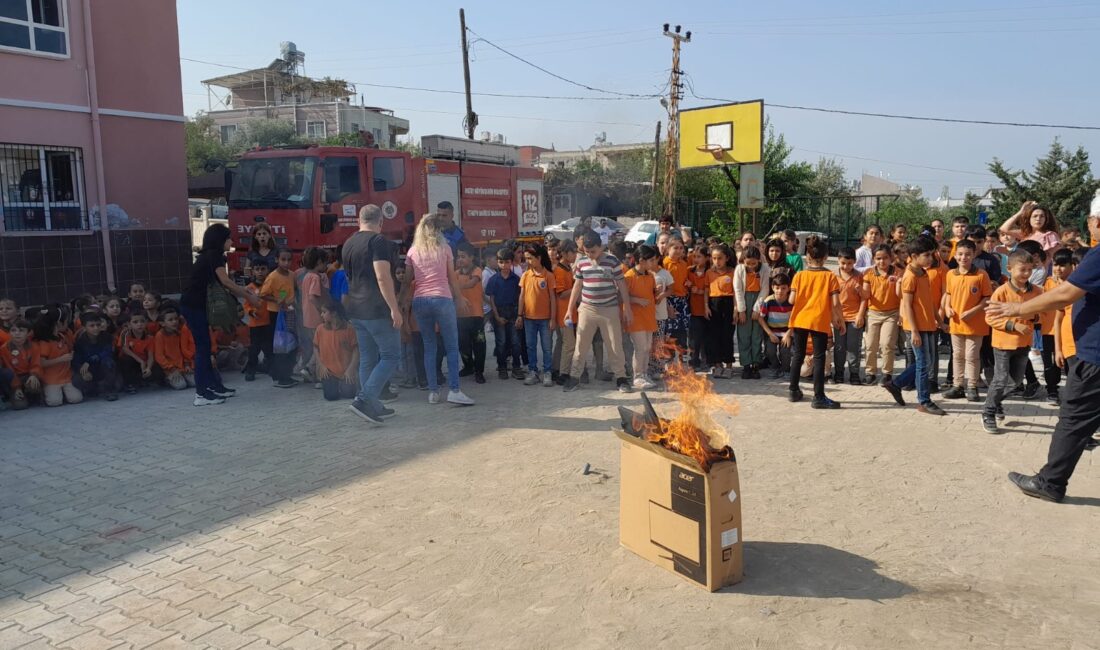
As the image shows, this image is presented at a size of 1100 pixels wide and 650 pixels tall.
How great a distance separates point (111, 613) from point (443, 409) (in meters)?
4.14

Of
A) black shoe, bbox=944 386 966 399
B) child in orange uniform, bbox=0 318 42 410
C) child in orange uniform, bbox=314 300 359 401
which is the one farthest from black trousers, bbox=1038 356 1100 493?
child in orange uniform, bbox=0 318 42 410

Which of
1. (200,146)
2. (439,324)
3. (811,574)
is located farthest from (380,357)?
(200,146)

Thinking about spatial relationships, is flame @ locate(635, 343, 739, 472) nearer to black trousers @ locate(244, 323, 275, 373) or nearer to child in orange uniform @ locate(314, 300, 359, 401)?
child in orange uniform @ locate(314, 300, 359, 401)

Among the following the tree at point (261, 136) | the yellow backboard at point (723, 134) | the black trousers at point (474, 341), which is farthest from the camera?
the tree at point (261, 136)

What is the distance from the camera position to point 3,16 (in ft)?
43.6

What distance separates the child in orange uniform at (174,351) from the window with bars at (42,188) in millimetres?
6736

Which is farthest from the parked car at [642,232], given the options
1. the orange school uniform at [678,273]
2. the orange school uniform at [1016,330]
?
the orange school uniform at [1016,330]

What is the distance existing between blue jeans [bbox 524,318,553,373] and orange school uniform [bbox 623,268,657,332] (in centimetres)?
95

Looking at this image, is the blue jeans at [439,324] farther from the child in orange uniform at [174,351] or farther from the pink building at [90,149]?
the pink building at [90,149]

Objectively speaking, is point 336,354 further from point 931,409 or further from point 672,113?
point 672,113

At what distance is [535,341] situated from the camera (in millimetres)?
9062

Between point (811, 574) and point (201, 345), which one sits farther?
point (201, 345)

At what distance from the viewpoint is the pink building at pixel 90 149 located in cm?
1347

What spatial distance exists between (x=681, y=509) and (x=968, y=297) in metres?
4.91
